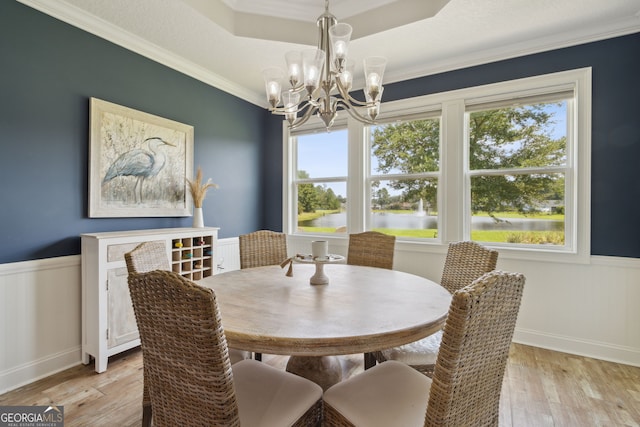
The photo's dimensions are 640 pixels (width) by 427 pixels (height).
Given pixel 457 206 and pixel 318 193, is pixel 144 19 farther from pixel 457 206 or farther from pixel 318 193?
pixel 457 206

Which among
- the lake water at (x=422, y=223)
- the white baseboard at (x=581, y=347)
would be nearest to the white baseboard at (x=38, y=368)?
the lake water at (x=422, y=223)

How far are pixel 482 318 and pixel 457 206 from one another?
2.41m

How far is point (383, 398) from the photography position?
1153 millimetres

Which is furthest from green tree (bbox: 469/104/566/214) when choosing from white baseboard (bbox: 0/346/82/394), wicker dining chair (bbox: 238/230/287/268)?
white baseboard (bbox: 0/346/82/394)

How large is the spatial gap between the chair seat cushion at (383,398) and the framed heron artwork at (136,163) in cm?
236

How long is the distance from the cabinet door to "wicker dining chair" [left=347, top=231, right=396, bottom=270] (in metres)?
1.80

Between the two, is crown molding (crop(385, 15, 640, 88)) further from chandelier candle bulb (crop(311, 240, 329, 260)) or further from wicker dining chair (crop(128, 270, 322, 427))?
wicker dining chair (crop(128, 270, 322, 427))

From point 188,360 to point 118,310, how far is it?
179cm

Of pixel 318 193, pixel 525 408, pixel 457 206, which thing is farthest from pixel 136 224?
pixel 525 408

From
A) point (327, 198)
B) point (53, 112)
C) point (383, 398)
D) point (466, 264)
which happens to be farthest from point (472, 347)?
point (327, 198)

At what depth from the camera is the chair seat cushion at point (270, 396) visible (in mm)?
1054

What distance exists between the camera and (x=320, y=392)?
1.21 metres

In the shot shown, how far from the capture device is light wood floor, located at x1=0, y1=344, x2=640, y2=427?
1752mm

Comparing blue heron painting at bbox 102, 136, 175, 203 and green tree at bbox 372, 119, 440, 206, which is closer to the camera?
blue heron painting at bbox 102, 136, 175, 203
